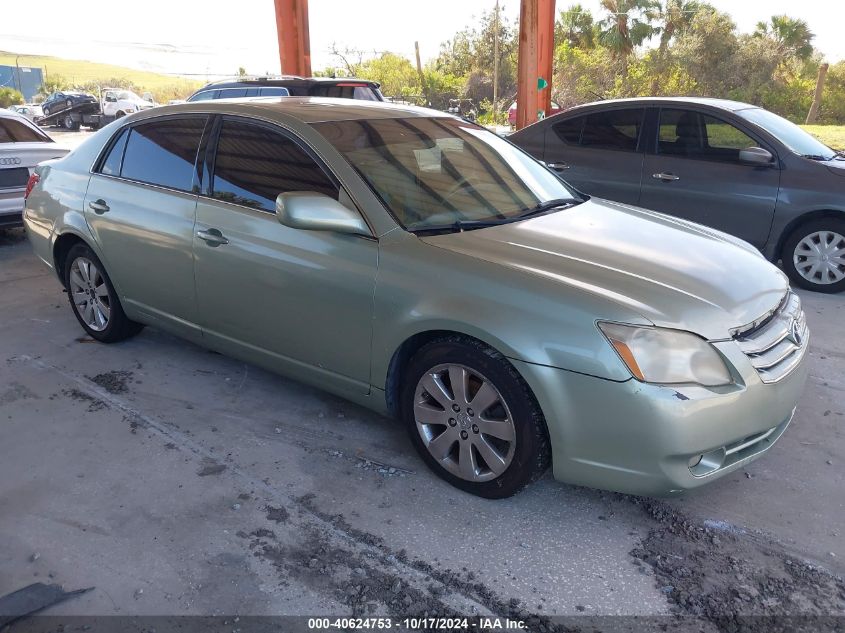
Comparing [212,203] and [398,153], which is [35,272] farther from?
[398,153]

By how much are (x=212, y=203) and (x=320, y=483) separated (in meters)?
1.59

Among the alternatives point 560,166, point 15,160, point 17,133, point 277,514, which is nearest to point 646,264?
point 277,514

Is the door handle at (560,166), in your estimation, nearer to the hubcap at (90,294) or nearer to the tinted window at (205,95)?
the hubcap at (90,294)

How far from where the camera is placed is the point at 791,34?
26812 millimetres

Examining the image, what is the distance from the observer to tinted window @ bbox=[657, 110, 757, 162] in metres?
6.27

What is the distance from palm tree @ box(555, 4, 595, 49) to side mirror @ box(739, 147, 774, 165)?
3170 centimetres

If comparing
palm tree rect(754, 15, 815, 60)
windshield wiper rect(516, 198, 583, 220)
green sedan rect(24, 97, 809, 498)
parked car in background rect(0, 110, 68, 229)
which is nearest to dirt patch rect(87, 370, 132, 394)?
green sedan rect(24, 97, 809, 498)

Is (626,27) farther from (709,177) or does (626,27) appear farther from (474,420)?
(474,420)

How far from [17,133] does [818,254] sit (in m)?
7.96

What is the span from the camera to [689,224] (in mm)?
3822

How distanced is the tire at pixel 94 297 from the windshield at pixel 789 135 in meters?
5.41

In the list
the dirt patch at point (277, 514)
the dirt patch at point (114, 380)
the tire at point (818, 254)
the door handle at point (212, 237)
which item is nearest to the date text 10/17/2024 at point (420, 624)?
the dirt patch at point (277, 514)

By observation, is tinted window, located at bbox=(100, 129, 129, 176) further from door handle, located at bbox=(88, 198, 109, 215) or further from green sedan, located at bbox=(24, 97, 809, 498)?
door handle, located at bbox=(88, 198, 109, 215)

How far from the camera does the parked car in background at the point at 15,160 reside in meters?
7.10
